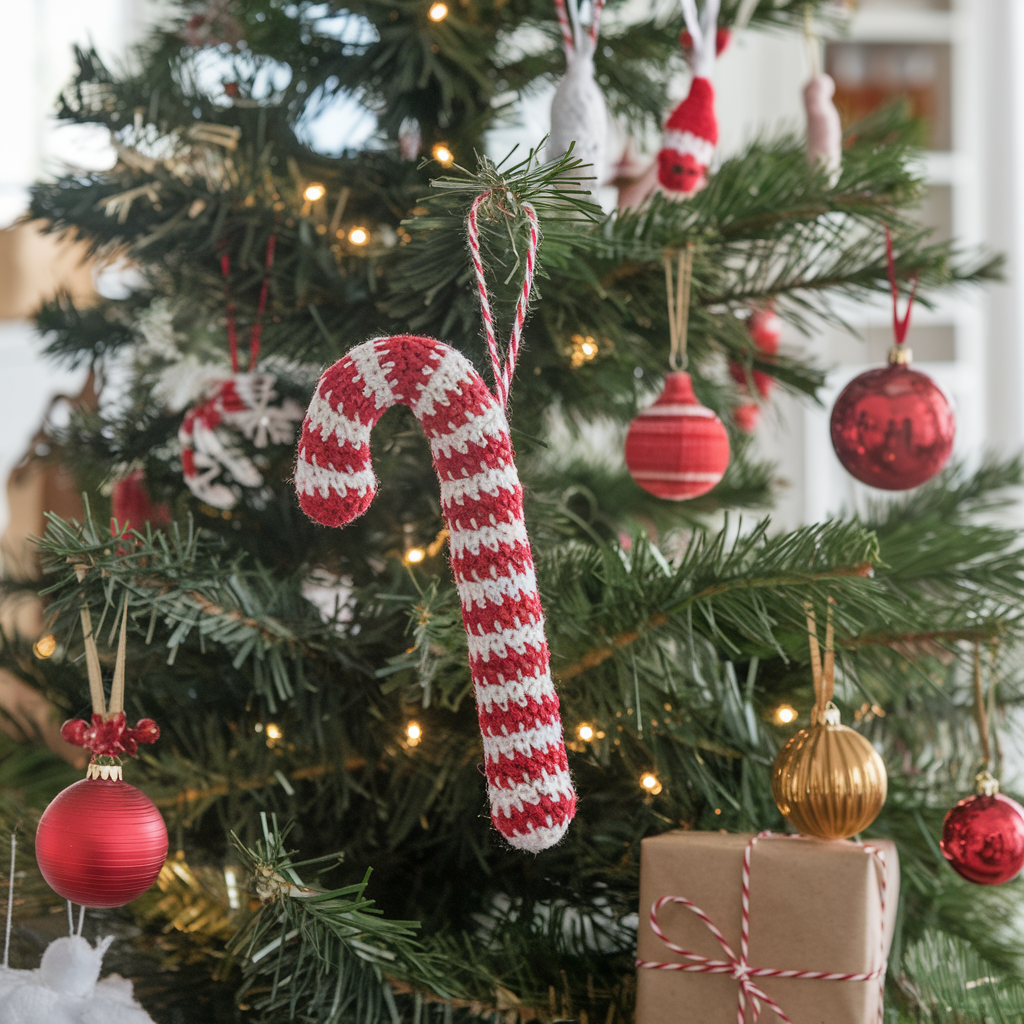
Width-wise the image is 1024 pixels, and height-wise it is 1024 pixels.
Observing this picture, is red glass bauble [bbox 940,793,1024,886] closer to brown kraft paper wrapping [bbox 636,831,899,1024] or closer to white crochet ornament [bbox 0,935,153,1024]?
brown kraft paper wrapping [bbox 636,831,899,1024]

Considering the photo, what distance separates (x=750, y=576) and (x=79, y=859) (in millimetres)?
302

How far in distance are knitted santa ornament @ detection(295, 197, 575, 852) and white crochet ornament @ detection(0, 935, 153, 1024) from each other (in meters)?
0.19

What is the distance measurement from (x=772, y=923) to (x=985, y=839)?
5.8 inches

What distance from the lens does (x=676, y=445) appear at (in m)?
0.52

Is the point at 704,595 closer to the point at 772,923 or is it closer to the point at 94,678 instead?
the point at 772,923

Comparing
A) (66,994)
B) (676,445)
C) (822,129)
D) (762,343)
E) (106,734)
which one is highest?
(822,129)

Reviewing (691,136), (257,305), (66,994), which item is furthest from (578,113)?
(66,994)

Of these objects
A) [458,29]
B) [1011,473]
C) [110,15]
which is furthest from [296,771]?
[110,15]

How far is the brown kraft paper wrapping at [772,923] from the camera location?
41 centimetres

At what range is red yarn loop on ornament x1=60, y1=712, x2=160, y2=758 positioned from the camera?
1.36ft

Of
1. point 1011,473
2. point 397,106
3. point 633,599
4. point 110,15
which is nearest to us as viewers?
point 633,599

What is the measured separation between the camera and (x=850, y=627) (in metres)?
0.44

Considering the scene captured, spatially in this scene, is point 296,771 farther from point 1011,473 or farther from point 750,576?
point 1011,473

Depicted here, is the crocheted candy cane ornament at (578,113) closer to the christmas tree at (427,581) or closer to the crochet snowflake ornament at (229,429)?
the christmas tree at (427,581)
